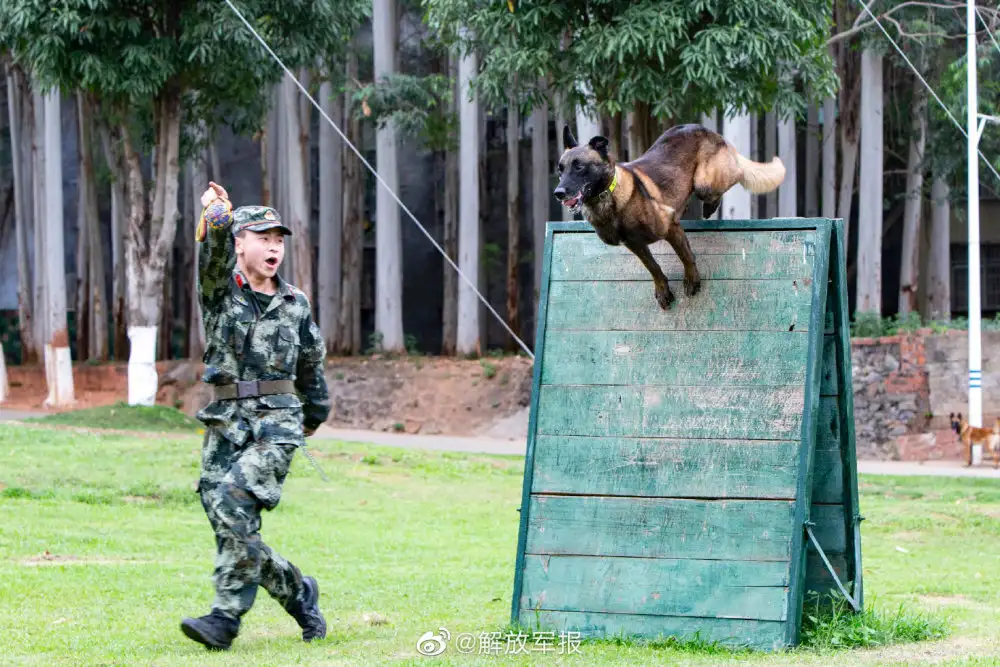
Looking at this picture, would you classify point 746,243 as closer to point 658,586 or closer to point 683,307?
point 683,307

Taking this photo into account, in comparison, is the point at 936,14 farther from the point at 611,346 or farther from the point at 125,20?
the point at 611,346

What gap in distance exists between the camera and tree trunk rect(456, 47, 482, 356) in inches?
1158

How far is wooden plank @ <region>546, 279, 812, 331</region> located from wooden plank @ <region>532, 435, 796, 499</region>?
0.56 meters

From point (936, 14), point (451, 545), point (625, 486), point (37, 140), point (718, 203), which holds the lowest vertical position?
point (451, 545)

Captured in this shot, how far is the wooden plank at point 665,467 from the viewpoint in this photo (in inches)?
247

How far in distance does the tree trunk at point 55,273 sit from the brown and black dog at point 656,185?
24.2 m

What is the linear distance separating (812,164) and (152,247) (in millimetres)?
17768

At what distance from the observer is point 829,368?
6.70 metres

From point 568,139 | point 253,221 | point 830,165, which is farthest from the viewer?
point 830,165

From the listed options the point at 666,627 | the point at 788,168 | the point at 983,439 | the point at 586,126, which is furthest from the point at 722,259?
the point at 788,168

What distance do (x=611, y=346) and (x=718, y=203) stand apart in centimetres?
88

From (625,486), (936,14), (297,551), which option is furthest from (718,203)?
(936,14)

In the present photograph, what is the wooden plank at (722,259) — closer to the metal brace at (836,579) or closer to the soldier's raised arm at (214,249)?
the metal brace at (836,579)

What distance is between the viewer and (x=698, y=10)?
1752cm
